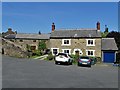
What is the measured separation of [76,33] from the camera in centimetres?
5769

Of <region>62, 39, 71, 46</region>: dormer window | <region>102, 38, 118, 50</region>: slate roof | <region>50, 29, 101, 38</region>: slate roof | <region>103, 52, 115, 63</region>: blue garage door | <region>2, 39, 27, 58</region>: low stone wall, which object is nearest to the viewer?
<region>2, 39, 27, 58</region>: low stone wall

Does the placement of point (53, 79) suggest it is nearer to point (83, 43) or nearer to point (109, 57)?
point (83, 43)

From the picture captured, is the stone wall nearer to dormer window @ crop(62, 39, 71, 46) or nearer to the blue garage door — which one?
dormer window @ crop(62, 39, 71, 46)

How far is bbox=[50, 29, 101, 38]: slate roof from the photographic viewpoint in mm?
56094

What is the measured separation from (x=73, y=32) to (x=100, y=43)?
695 cm

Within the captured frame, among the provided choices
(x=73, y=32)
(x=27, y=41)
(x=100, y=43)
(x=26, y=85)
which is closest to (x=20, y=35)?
(x=27, y=41)

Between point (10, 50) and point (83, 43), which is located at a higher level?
point (83, 43)

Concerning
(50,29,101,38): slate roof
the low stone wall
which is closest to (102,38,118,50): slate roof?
(50,29,101,38): slate roof

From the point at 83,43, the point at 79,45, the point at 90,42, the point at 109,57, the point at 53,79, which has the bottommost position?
the point at 53,79

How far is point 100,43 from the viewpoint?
180 ft

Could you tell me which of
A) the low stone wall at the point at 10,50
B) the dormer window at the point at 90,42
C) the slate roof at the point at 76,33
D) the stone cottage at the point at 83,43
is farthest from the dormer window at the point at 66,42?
the low stone wall at the point at 10,50

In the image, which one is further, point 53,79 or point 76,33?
point 76,33

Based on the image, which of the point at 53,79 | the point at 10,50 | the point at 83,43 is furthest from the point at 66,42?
the point at 53,79

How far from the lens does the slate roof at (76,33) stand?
184 ft
